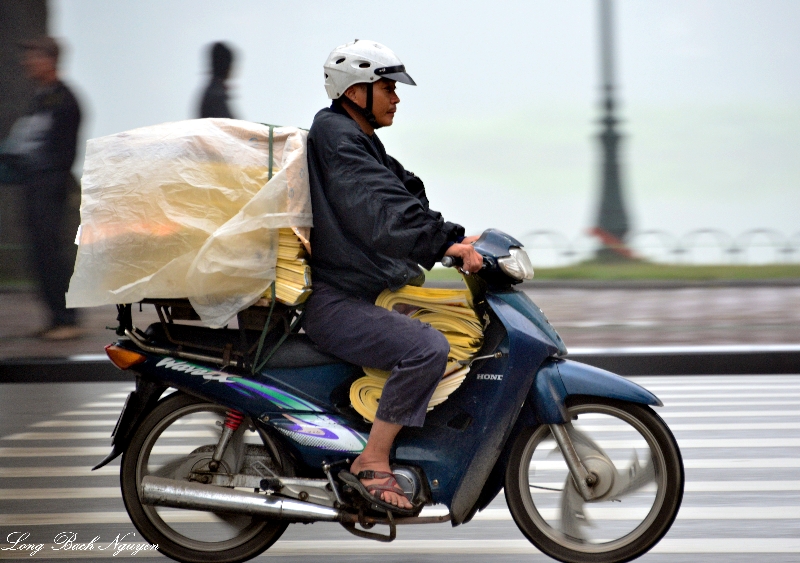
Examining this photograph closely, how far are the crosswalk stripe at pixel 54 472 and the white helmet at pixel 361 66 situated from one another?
270 cm

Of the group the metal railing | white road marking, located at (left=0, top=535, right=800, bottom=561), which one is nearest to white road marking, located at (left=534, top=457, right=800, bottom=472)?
white road marking, located at (left=0, top=535, right=800, bottom=561)

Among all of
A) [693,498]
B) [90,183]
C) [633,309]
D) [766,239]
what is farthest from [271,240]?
[766,239]

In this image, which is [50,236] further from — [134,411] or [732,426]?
[732,426]

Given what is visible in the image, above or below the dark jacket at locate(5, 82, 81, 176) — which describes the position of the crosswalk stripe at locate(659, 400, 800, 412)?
below

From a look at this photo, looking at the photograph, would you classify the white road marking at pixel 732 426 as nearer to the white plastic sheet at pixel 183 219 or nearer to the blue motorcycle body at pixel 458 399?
the blue motorcycle body at pixel 458 399

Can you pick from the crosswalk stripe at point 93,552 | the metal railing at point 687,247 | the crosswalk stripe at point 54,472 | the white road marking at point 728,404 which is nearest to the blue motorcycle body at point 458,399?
the crosswalk stripe at point 93,552

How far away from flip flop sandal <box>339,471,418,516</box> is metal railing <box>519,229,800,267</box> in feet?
32.3

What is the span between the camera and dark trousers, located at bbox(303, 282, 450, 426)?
3787mm

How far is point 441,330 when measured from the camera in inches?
158

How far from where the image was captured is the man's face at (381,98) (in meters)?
3.94

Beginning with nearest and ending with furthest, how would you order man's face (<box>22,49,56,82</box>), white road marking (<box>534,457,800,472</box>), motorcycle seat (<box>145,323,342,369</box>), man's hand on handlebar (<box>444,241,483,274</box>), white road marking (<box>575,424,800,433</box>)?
man's hand on handlebar (<box>444,241,483,274</box>) < motorcycle seat (<box>145,323,342,369</box>) < white road marking (<box>534,457,800,472</box>) < white road marking (<box>575,424,800,433</box>) < man's face (<box>22,49,56,82</box>)

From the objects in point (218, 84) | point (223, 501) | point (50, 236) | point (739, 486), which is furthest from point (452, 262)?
point (50, 236)

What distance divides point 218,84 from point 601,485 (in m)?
6.14

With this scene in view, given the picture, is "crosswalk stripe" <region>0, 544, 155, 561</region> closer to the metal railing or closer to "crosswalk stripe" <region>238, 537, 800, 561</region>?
"crosswalk stripe" <region>238, 537, 800, 561</region>
